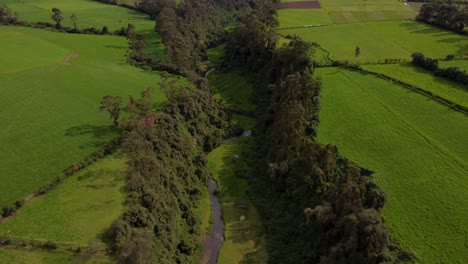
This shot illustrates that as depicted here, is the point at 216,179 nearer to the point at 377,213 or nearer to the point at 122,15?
the point at 377,213

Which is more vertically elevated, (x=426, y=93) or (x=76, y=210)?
(x=426, y=93)

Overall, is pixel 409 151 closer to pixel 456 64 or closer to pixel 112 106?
pixel 456 64

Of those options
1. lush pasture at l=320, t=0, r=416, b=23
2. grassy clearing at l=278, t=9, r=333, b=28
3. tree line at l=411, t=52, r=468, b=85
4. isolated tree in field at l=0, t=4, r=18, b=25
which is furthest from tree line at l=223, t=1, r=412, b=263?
isolated tree in field at l=0, t=4, r=18, b=25

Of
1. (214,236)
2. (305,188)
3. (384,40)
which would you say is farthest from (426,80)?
(214,236)

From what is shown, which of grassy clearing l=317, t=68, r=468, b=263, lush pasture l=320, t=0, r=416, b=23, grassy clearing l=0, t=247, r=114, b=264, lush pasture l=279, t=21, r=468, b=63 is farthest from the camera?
lush pasture l=320, t=0, r=416, b=23

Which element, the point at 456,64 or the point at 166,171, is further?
the point at 456,64

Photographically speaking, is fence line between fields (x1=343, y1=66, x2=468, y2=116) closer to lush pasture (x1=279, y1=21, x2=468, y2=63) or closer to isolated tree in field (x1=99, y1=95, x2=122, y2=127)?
lush pasture (x1=279, y1=21, x2=468, y2=63)
